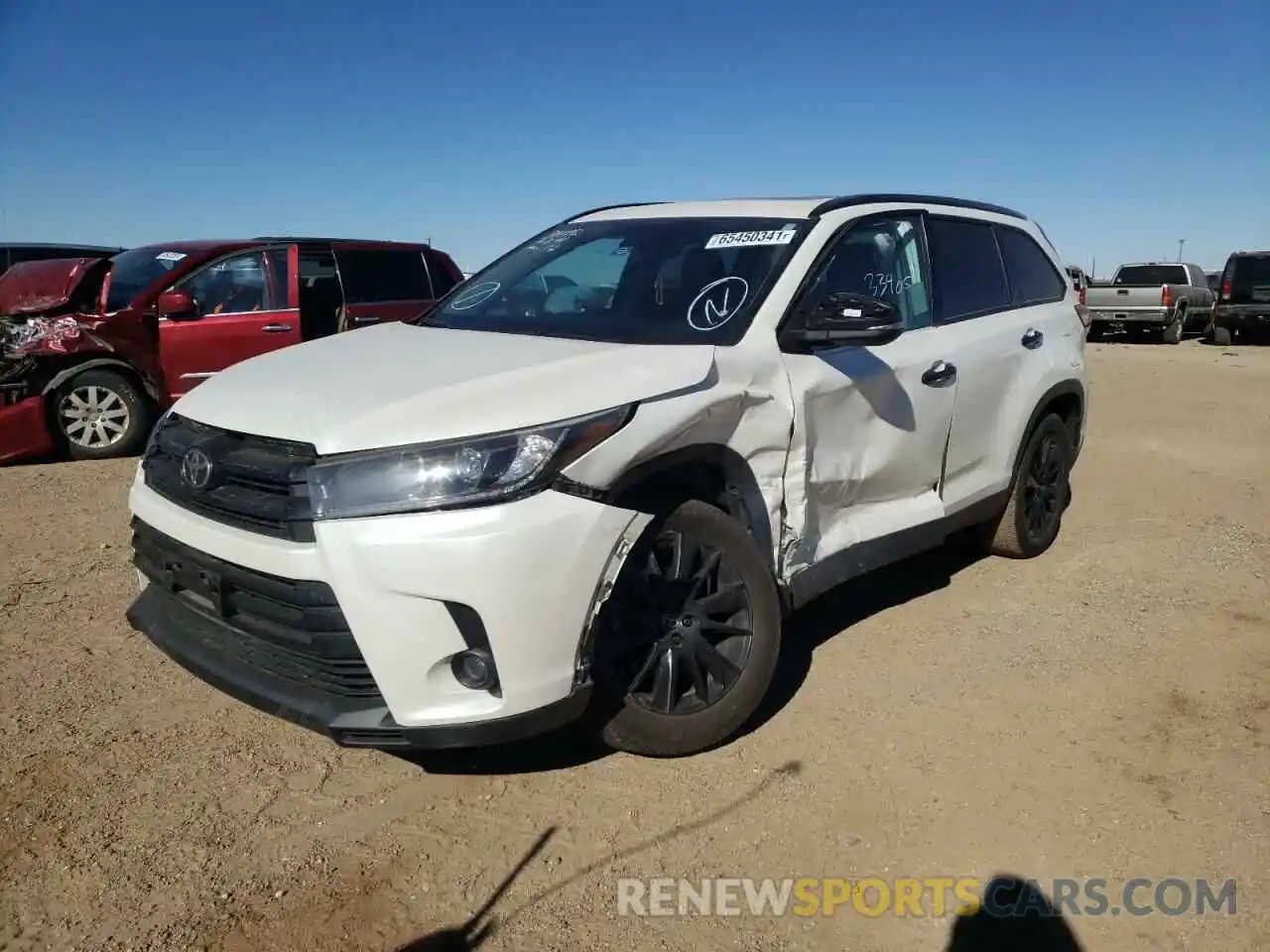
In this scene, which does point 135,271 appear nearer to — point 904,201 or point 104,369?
point 104,369

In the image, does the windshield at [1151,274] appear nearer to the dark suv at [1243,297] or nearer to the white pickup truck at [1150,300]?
the white pickup truck at [1150,300]

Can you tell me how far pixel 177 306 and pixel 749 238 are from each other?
5502mm

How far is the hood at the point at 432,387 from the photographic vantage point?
2609 millimetres

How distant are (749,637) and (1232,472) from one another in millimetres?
5981

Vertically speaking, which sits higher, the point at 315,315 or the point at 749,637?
the point at 315,315

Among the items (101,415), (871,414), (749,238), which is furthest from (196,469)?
(101,415)

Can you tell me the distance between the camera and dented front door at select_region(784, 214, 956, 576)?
11.1ft

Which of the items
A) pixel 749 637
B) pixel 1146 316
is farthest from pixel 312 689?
pixel 1146 316

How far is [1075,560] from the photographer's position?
527 cm

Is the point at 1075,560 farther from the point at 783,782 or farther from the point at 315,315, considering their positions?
the point at 315,315

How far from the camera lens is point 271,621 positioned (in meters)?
2.71

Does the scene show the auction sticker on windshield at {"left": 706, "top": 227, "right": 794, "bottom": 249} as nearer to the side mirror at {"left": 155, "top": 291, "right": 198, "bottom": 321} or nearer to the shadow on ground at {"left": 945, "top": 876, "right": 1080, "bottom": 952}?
the shadow on ground at {"left": 945, "top": 876, "right": 1080, "bottom": 952}

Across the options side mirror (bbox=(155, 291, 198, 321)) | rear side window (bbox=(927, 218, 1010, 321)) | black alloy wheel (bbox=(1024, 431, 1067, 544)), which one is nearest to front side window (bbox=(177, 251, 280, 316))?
side mirror (bbox=(155, 291, 198, 321))

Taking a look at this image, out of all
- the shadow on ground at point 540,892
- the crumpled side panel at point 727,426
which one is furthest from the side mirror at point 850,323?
the shadow on ground at point 540,892
